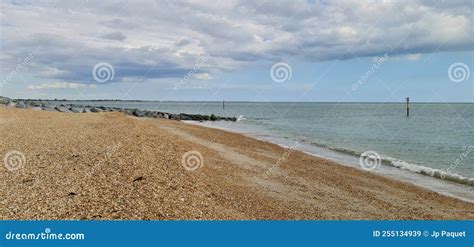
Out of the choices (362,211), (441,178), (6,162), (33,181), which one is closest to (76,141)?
(6,162)

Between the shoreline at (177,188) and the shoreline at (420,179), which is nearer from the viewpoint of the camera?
the shoreline at (177,188)

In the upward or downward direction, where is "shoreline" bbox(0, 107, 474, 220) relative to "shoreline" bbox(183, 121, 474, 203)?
upward

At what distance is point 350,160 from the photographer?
26.6 m

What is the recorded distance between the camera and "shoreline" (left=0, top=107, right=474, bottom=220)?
1037 centimetres

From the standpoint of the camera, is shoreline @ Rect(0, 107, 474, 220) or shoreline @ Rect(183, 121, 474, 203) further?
shoreline @ Rect(183, 121, 474, 203)

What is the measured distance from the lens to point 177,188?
1223 centimetres

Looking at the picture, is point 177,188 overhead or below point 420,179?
overhead

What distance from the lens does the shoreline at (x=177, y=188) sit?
1037cm

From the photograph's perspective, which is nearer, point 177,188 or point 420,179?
point 177,188

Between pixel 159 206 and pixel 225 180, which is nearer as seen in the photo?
pixel 159 206

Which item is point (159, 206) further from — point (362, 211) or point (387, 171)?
point (387, 171)

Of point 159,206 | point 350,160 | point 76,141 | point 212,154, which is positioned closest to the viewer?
point 159,206

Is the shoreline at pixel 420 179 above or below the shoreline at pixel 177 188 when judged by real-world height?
below

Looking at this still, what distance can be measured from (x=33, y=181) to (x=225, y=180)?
6.09 meters
